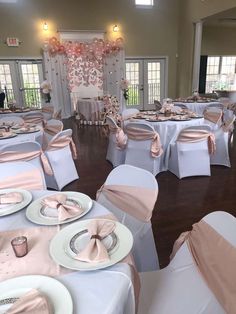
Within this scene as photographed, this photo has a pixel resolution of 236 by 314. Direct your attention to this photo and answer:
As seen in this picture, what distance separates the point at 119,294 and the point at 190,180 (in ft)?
9.79

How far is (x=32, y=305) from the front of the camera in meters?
0.77

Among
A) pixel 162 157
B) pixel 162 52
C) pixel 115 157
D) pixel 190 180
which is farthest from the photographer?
pixel 162 52

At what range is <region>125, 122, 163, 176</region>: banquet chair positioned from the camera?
3504 mm

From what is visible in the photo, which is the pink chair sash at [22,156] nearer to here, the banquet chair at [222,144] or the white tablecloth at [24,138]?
the white tablecloth at [24,138]

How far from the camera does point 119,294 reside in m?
0.85

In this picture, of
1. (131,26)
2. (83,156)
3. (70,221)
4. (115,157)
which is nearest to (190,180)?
(115,157)

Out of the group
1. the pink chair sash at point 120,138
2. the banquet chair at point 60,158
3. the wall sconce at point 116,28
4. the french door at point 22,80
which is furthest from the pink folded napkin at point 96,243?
the wall sconce at point 116,28

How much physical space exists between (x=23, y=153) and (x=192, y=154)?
2209mm

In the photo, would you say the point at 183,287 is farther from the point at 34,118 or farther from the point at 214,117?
the point at 34,118

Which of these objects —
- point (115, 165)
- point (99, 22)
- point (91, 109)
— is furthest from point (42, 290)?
point (99, 22)

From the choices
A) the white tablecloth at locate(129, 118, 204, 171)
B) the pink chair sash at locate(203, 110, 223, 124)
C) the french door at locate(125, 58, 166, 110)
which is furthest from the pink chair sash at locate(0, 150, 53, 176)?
the french door at locate(125, 58, 166, 110)

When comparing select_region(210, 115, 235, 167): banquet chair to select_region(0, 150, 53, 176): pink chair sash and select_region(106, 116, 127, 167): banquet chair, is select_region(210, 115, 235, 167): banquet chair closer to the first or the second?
select_region(106, 116, 127, 167): banquet chair

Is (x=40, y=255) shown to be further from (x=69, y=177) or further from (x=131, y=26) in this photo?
(x=131, y=26)

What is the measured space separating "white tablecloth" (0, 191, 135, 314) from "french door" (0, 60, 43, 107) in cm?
846
